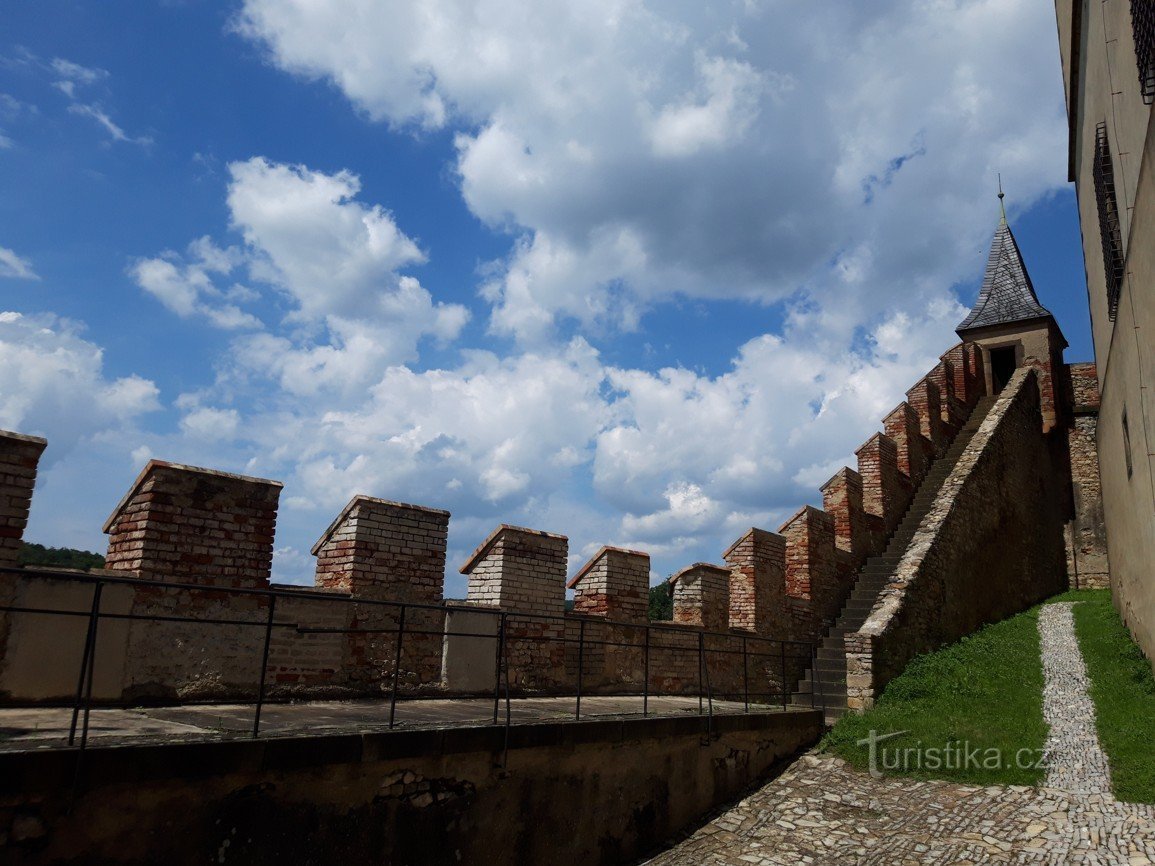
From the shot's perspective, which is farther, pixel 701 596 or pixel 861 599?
pixel 861 599

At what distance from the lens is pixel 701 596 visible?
1205 cm

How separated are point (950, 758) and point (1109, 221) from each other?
7.68 metres

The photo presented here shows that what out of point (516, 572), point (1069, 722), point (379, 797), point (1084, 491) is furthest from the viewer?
point (1084, 491)

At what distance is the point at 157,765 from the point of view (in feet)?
14.1

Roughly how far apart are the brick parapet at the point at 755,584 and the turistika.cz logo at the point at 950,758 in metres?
3.62

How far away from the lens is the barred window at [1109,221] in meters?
10.8

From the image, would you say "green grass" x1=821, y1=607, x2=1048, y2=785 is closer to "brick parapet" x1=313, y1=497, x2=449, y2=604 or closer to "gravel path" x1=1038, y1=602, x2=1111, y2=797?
"gravel path" x1=1038, y1=602, x2=1111, y2=797

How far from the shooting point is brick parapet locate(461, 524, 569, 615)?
9.53 metres

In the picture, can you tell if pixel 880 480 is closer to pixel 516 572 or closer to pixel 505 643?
pixel 516 572

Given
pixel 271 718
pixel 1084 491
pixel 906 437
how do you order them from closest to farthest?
pixel 271 718
pixel 906 437
pixel 1084 491

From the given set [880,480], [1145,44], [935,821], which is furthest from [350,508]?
[880,480]

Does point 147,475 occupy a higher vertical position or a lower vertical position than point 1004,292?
lower

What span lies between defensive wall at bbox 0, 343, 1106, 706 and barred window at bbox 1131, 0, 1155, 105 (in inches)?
283

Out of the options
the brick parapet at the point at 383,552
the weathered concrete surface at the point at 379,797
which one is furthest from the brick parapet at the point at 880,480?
the brick parapet at the point at 383,552
